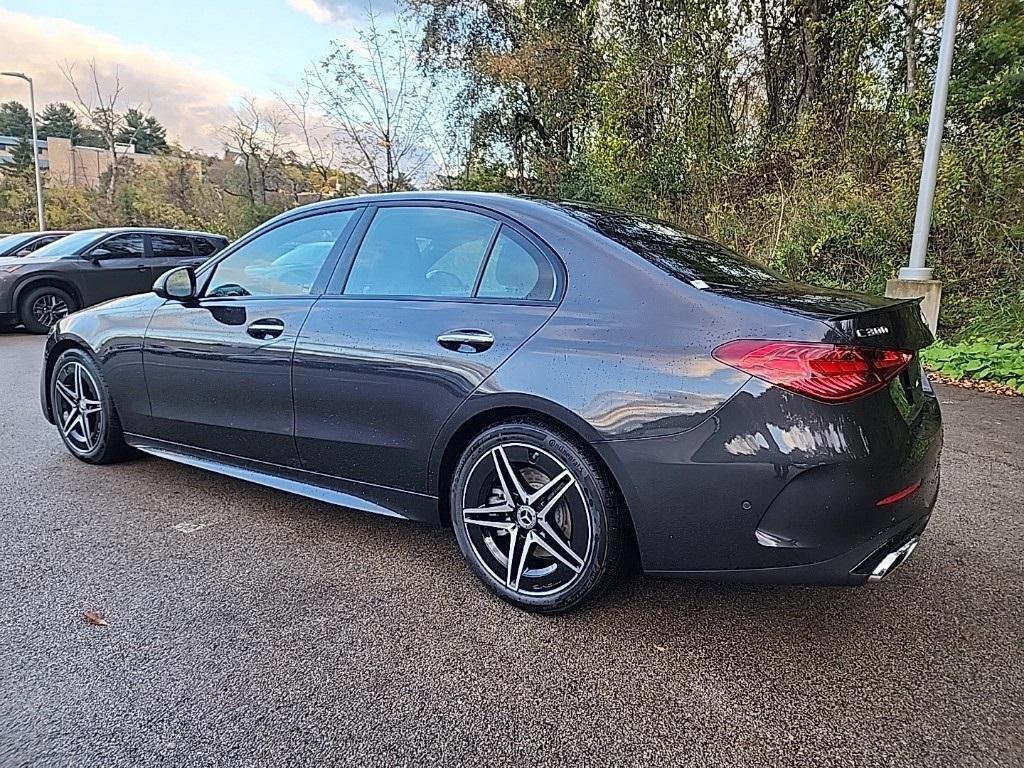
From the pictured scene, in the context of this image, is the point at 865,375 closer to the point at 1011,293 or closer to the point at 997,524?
the point at 997,524

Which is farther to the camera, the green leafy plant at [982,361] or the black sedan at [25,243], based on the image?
the black sedan at [25,243]

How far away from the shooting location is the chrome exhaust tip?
1935mm

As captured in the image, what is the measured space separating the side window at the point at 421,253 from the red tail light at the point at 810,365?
0.98 m

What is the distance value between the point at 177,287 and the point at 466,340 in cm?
166

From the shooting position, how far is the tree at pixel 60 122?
81.3ft

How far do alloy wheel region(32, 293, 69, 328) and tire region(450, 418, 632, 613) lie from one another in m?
8.30

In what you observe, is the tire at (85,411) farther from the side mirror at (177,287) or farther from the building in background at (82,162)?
the building in background at (82,162)

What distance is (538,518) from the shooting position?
2.24 m

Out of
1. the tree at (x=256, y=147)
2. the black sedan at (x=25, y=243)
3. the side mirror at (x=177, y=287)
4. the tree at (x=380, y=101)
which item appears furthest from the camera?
the tree at (x=256, y=147)

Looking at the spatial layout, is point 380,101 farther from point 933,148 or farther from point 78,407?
point 78,407

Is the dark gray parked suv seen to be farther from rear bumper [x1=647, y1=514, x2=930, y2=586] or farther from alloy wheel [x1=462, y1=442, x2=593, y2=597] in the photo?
rear bumper [x1=647, y1=514, x2=930, y2=586]

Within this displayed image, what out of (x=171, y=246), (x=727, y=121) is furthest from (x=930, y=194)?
(x=171, y=246)

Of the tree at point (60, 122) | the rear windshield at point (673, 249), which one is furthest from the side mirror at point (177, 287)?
the tree at point (60, 122)

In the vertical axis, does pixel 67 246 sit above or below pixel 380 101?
below
